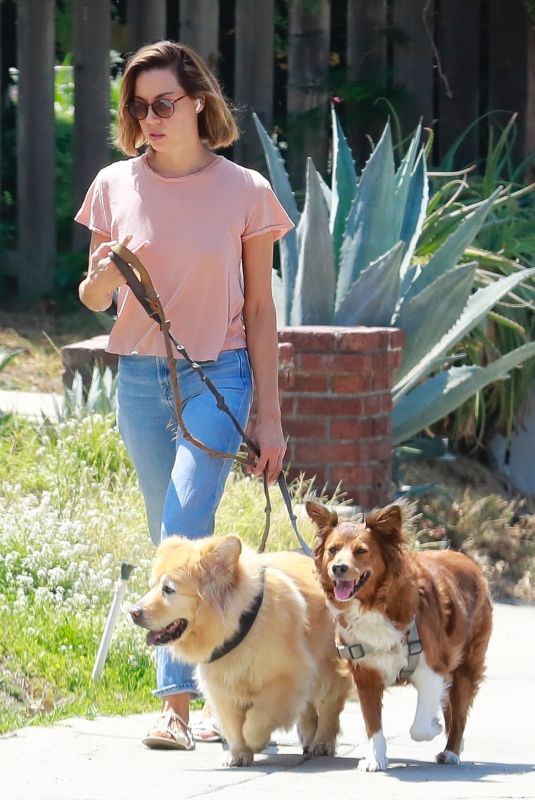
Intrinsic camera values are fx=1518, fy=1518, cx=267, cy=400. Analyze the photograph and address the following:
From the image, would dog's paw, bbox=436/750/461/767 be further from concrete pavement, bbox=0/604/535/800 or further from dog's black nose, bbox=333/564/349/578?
dog's black nose, bbox=333/564/349/578

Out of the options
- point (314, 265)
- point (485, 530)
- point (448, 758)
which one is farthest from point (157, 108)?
point (485, 530)

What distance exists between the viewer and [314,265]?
7.88 m

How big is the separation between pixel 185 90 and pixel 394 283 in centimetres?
344

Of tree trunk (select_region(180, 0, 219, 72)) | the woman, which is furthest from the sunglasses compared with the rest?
tree trunk (select_region(180, 0, 219, 72))

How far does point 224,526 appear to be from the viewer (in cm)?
668

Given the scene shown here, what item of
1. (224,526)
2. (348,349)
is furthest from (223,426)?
(348,349)

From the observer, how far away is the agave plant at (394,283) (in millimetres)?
7840

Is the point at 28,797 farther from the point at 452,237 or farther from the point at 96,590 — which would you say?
the point at 452,237

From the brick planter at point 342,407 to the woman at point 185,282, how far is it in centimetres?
287

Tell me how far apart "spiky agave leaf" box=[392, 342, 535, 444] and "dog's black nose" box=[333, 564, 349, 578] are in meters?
3.89

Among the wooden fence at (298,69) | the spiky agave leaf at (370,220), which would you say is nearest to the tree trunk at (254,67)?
the wooden fence at (298,69)

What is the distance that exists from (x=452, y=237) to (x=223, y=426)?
3824 mm

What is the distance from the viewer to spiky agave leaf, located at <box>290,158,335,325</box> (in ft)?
25.7

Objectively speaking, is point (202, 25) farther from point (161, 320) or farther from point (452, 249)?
point (161, 320)
